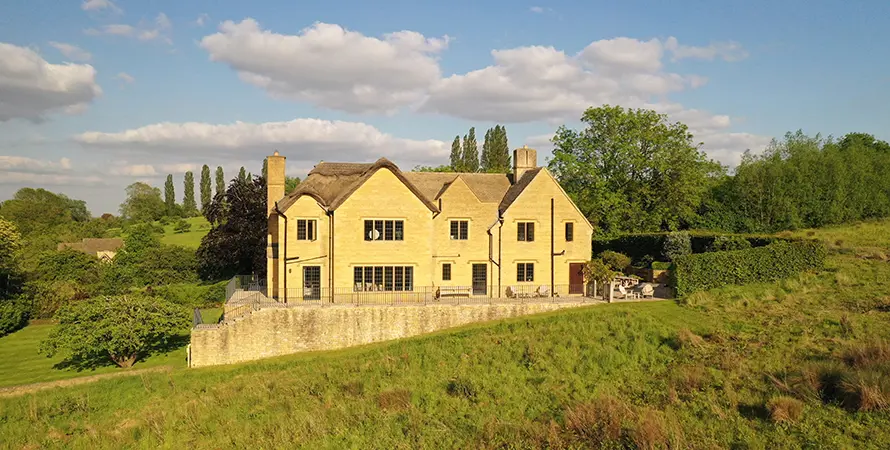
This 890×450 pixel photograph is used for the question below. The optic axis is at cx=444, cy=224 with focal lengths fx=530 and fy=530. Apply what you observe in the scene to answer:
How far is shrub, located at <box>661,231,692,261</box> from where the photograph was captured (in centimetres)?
3438

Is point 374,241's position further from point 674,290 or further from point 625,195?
point 625,195

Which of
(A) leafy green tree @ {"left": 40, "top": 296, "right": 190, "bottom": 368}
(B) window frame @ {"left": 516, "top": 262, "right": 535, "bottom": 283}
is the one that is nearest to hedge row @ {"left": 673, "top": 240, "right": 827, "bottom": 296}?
(B) window frame @ {"left": 516, "top": 262, "right": 535, "bottom": 283}

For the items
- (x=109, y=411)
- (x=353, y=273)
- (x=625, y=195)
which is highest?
(x=625, y=195)

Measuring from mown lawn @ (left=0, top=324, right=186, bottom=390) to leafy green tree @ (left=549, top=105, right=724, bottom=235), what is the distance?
32.2 m

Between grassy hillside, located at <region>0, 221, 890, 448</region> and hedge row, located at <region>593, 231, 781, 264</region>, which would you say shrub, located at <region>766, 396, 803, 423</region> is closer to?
grassy hillside, located at <region>0, 221, 890, 448</region>

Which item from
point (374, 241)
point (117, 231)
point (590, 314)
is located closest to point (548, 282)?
point (590, 314)

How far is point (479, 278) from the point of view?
33812mm

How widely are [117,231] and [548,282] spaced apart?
101919 millimetres

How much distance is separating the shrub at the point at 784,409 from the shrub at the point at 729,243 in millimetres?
19853

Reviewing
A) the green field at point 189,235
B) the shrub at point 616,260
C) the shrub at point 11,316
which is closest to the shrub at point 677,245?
the shrub at point 616,260

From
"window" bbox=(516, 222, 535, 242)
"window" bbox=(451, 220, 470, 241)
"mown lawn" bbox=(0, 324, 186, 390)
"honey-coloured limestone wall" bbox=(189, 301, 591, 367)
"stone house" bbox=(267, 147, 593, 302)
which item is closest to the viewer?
"mown lawn" bbox=(0, 324, 186, 390)

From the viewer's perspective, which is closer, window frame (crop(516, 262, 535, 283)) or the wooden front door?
window frame (crop(516, 262, 535, 283))

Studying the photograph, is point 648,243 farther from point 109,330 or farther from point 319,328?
point 109,330

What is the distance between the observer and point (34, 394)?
74.7 ft
